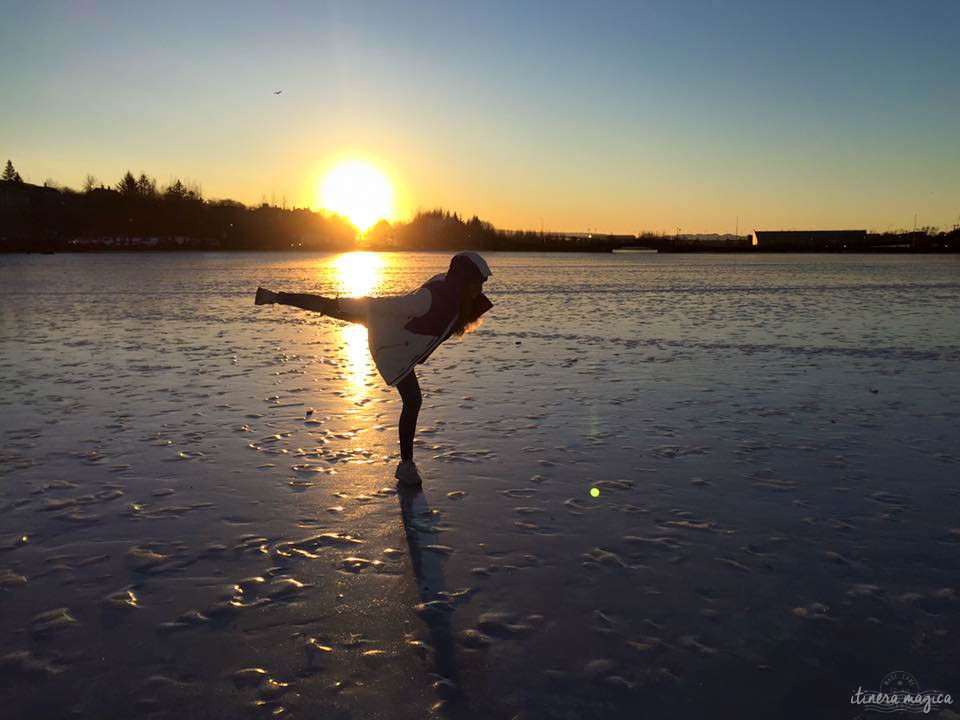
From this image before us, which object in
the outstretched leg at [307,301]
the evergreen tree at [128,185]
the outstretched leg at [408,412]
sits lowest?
the outstretched leg at [408,412]

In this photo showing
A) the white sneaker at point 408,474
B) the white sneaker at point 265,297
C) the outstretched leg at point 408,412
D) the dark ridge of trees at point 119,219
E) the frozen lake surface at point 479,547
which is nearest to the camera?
the frozen lake surface at point 479,547

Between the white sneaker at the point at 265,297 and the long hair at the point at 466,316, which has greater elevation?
the white sneaker at the point at 265,297

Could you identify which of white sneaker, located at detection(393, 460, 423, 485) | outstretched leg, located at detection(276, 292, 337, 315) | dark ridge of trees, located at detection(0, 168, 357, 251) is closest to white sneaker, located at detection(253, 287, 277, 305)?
outstretched leg, located at detection(276, 292, 337, 315)

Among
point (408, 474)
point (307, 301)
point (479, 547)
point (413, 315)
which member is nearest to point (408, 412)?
point (408, 474)

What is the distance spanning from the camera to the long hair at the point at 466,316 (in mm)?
6493

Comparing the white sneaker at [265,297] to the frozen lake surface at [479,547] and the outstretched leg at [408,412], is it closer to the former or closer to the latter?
the outstretched leg at [408,412]

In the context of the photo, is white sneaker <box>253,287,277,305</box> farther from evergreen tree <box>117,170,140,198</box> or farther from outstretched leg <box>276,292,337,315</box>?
evergreen tree <box>117,170,140,198</box>

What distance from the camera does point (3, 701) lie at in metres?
3.27

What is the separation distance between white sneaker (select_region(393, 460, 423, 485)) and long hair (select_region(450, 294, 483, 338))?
49.7 inches

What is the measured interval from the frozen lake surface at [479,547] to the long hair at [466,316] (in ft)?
4.52

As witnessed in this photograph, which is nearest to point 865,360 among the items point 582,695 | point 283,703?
point 582,695

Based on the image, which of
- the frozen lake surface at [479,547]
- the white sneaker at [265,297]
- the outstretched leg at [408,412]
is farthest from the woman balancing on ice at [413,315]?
the frozen lake surface at [479,547]

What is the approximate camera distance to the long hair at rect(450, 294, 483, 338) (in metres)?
6.49

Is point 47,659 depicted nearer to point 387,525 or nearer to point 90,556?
point 90,556
